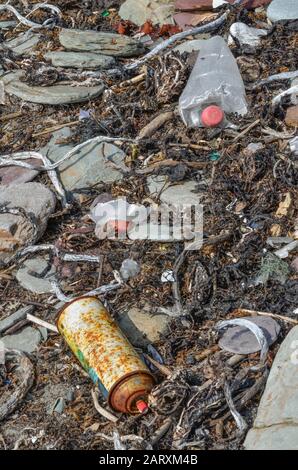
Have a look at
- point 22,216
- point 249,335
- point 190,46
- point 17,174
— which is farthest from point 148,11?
point 249,335

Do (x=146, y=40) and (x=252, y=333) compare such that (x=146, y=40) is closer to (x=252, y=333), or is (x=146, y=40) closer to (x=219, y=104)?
(x=219, y=104)

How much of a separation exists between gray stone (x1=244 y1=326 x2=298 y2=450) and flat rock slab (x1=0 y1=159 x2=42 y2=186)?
2.40m

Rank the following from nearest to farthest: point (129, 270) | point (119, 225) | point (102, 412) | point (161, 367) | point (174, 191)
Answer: point (102, 412) < point (161, 367) < point (129, 270) < point (119, 225) < point (174, 191)

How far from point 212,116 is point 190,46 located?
1.06 m

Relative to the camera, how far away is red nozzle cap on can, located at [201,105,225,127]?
5672 mm

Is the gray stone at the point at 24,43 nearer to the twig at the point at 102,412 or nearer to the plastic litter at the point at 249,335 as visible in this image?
the plastic litter at the point at 249,335

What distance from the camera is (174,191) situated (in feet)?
17.5

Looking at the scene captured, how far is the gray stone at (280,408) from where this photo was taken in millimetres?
3666

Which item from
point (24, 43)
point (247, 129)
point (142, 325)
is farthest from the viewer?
point (24, 43)

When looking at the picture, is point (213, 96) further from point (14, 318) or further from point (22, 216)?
point (14, 318)

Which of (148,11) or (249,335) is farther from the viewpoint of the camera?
(148,11)

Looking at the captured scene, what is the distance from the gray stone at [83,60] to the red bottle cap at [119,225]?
6.12 feet

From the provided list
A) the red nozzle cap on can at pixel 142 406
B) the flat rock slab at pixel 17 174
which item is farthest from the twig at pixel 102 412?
the flat rock slab at pixel 17 174

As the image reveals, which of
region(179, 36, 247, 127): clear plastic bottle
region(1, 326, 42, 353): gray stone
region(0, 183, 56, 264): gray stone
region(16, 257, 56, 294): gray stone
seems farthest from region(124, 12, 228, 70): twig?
region(1, 326, 42, 353): gray stone
